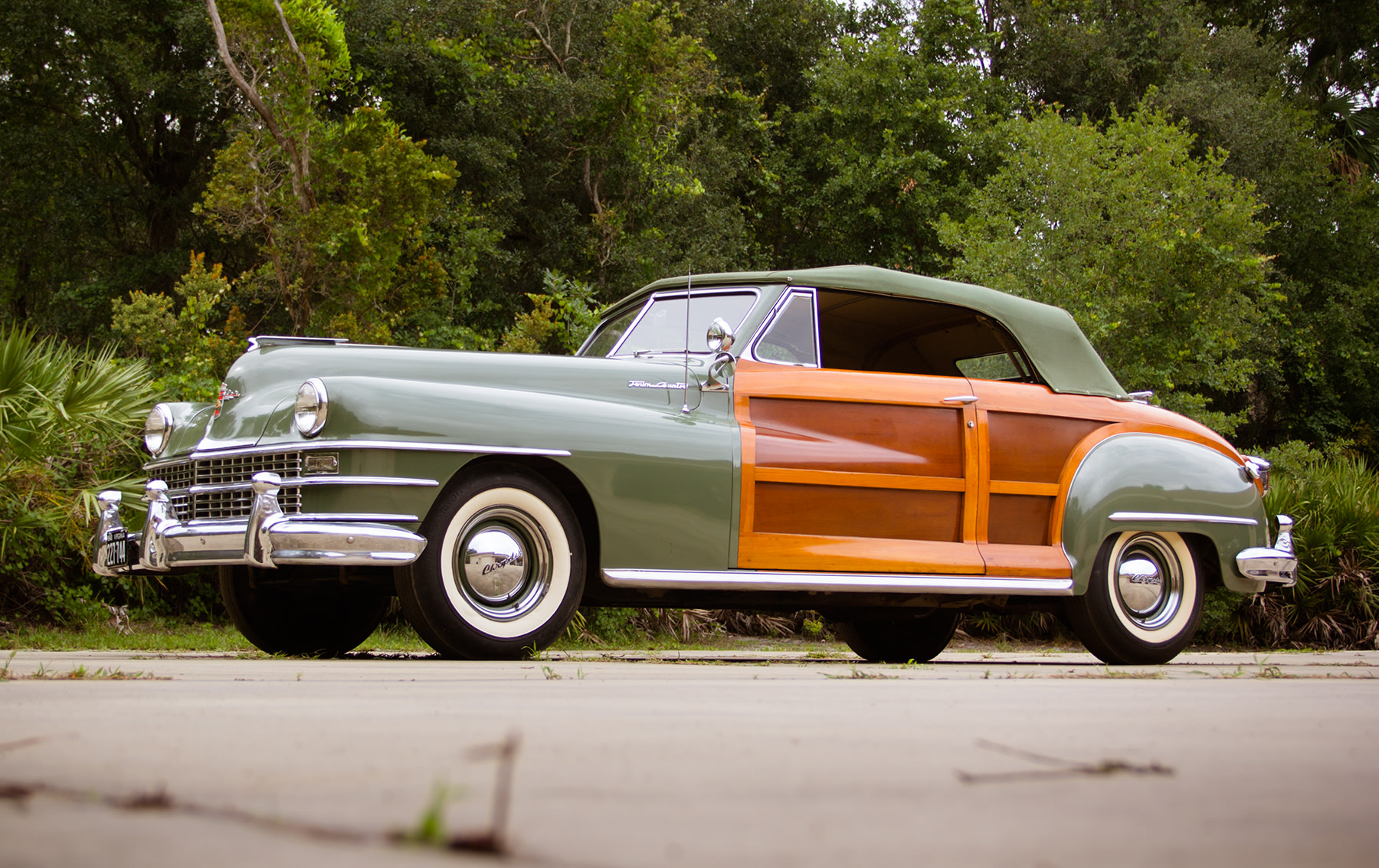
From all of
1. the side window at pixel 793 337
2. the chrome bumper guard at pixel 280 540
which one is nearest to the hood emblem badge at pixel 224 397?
the chrome bumper guard at pixel 280 540

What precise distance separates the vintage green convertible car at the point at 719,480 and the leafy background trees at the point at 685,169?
5434 millimetres

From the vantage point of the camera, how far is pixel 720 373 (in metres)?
5.48

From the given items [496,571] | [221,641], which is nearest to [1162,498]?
[496,571]

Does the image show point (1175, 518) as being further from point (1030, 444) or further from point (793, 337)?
point (793, 337)

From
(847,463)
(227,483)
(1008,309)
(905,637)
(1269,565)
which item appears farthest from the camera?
(905,637)

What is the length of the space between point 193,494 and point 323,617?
3.62 ft

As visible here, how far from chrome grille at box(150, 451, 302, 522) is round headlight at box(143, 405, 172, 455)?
30cm

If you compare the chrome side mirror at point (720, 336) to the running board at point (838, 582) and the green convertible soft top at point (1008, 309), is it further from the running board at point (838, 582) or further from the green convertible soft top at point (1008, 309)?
the running board at point (838, 582)

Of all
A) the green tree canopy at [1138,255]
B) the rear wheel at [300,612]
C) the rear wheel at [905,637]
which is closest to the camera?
the rear wheel at [300,612]

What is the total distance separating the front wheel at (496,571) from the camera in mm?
4625

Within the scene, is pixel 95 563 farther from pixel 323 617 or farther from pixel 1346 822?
pixel 1346 822

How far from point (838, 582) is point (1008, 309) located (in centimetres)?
203

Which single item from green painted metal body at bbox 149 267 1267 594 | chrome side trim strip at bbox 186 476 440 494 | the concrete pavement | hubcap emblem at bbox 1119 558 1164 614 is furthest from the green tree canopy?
the concrete pavement

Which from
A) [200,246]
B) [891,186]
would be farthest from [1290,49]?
[200,246]
